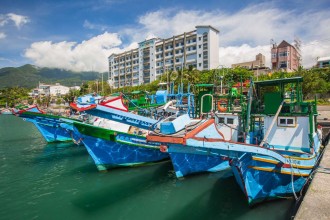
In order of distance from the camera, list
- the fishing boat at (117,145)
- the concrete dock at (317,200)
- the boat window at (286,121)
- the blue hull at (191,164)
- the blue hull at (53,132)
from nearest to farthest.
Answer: the concrete dock at (317,200) < the boat window at (286,121) < the blue hull at (191,164) < the fishing boat at (117,145) < the blue hull at (53,132)

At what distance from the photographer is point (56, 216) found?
29.8 feet

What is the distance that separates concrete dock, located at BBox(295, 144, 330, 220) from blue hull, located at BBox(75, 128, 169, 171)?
8.70 m

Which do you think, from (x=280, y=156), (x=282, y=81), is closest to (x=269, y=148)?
(x=280, y=156)

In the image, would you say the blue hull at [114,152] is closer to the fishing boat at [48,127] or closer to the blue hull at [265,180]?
the blue hull at [265,180]

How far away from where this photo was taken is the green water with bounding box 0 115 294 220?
29.9 feet

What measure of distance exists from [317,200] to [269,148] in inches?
86.9

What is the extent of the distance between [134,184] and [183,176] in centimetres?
264

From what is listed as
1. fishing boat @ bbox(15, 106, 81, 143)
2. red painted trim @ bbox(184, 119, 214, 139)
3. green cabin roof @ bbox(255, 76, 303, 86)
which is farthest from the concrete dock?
fishing boat @ bbox(15, 106, 81, 143)

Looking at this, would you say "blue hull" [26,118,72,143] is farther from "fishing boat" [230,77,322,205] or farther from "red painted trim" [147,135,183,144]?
"fishing boat" [230,77,322,205]

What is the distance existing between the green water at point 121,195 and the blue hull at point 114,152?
55 centimetres

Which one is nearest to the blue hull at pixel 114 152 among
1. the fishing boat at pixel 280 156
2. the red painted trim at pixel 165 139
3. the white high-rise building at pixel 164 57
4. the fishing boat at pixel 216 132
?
the fishing boat at pixel 216 132

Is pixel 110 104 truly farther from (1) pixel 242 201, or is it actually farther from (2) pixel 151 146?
(1) pixel 242 201

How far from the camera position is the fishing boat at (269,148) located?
22.0ft

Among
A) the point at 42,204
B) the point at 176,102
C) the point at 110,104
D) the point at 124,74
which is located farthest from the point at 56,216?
the point at 124,74
